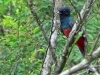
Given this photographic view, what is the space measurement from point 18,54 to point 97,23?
3.92 feet

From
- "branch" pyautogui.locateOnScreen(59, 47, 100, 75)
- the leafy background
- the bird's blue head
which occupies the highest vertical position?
"branch" pyautogui.locateOnScreen(59, 47, 100, 75)

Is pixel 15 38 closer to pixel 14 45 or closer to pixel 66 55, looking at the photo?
pixel 14 45

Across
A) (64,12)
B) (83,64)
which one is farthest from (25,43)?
(83,64)

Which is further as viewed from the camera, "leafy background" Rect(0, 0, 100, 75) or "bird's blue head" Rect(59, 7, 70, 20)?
"bird's blue head" Rect(59, 7, 70, 20)

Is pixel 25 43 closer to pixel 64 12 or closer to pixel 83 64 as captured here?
pixel 64 12

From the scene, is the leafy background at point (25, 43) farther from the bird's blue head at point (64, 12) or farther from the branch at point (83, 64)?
the branch at point (83, 64)

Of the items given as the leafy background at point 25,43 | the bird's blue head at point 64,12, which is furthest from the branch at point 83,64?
the bird's blue head at point 64,12

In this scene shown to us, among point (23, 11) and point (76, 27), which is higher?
point (76, 27)

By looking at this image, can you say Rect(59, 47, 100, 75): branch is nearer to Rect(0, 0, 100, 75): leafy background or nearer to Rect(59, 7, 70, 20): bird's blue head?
Rect(0, 0, 100, 75): leafy background

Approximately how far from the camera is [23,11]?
472 cm

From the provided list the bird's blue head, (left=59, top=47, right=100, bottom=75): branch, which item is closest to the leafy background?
the bird's blue head

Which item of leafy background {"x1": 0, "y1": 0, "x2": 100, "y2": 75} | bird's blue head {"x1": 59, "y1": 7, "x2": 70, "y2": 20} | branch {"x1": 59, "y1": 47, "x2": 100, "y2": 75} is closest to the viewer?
branch {"x1": 59, "y1": 47, "x2": 100, "y2": 75}

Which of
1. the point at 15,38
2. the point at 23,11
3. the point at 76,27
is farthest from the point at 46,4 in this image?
the point at 76,27

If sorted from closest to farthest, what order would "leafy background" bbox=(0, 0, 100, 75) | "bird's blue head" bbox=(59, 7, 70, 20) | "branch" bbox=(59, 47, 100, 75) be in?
"branch" bbox=(59, 47, 100, 75), "leafy background" bbox=(0, 0, 100, 75), "bird's blue head" bbox=(59, 7, 70, 20)
